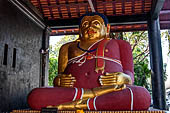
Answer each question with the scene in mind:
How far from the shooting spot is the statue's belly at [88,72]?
2693 millimetres

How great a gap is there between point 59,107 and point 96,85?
1.95 ft

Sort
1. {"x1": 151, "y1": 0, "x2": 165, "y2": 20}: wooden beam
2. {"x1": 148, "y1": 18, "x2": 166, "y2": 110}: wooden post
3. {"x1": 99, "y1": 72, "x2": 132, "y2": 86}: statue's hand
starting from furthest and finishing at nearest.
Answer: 1. {"x1": 148, "y1": 18, "x2": 166, "y2": 110}: wooden post
2. {"x1": 151, "y1": 0, "x2": 165, "y2": 20}: wooden beam
3. {"x1": 99, "y1": 72, "x2": 132, "y2": 86}: statue's hand

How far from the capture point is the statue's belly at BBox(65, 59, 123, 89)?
2693 mm

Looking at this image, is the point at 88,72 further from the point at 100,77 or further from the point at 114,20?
the point at 114,20

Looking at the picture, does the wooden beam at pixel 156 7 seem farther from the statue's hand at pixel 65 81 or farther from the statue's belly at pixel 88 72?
the statue's hand at pixel 65 81

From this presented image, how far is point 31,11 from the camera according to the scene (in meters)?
4.36

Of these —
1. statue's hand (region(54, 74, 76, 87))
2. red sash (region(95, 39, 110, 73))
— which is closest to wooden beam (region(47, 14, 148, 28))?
red sash (region(95, 39, 110, 73))

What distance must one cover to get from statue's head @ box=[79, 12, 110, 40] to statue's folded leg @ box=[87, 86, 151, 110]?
1078 millimetres

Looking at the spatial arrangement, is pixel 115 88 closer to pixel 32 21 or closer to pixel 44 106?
pixel 44 106

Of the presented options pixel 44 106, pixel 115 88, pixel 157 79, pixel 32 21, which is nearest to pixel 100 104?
pixel 115 88

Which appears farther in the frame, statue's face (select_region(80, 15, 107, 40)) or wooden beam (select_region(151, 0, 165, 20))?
wooden beam (select_region(151, 0, 165, 20))

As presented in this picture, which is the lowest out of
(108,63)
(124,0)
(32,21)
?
(108,63)

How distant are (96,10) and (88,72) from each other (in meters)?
2.34

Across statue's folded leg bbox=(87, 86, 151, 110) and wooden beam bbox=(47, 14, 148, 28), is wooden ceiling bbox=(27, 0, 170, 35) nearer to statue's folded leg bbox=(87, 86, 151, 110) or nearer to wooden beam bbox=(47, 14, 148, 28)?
wooden beam bbox=(47, 14, 148, 28)
